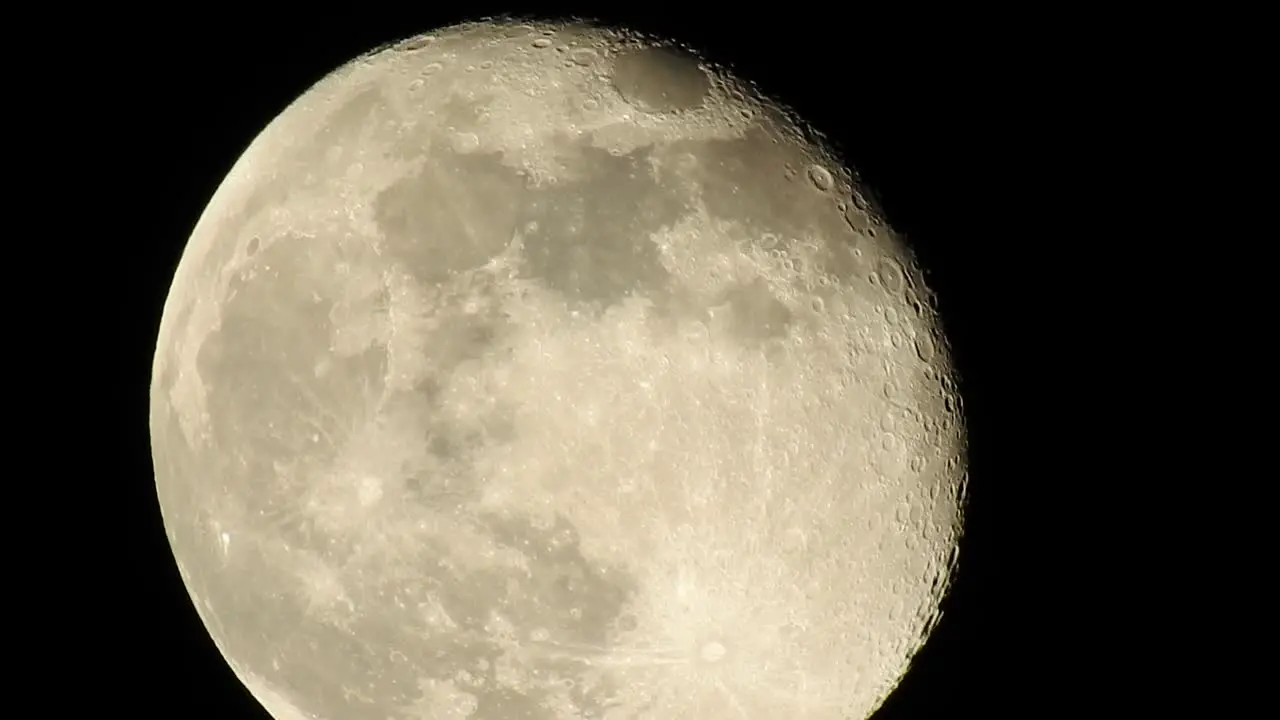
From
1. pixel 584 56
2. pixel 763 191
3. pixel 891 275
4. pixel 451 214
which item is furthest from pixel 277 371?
pixel 891 275

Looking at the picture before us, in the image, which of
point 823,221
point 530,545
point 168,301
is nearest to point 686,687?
point 530,545

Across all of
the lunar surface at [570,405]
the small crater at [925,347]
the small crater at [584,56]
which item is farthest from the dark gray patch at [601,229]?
the small crater at [925,347]

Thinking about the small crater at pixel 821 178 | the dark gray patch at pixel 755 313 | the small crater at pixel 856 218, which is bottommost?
the dark gray patch at pixel 755 313

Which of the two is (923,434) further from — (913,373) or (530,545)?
(530,545)

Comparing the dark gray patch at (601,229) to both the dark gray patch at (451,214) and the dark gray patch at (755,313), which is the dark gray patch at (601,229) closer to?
the dark gray patch at (451,214)

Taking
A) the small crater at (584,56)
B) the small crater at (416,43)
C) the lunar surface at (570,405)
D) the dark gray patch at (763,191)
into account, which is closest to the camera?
the lunar surface at (570,405)

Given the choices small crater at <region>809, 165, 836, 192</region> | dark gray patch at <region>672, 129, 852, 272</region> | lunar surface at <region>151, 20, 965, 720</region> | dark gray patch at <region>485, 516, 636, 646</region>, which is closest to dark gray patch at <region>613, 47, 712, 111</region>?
lunar surface at <region>151, 20, 965, 720</region>
